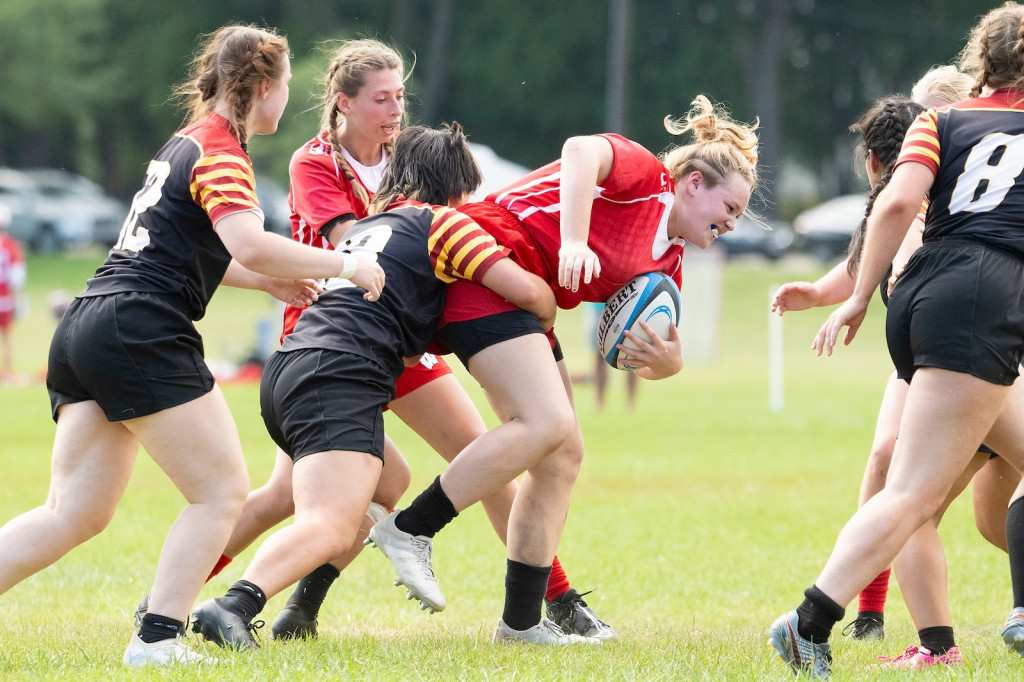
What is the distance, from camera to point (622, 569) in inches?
267

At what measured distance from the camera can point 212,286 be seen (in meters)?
4.36

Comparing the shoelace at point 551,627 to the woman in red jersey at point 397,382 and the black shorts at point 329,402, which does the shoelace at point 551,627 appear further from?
the black shorts at point 329,402

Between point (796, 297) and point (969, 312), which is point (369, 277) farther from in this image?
point (969, 312)

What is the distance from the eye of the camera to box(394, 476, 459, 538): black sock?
4.45 m

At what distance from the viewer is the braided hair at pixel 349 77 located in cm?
517

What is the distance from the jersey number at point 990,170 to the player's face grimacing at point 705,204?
0.81 meters

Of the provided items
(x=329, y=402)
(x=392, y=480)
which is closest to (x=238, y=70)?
(x=329, y=402)

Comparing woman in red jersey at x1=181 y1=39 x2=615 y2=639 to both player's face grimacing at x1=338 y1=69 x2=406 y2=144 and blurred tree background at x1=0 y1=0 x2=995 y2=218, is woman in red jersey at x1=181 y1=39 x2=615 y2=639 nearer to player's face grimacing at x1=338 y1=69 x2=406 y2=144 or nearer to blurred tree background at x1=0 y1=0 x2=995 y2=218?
player's face grimacing at x1=338 y1=69 x2=406 y2=144

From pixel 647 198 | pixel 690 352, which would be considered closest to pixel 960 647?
pixel 647 198

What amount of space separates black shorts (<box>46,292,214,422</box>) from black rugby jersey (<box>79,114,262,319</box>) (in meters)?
0.07

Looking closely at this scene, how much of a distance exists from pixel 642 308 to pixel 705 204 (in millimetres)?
450

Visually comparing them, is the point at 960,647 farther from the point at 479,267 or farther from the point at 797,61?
the point at 797,61

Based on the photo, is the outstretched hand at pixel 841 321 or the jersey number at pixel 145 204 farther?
the outstretched hand at pixel 841 321

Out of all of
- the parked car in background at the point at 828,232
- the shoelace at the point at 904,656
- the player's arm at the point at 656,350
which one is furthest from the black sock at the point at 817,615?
the parked car in background at the point at 828,232
